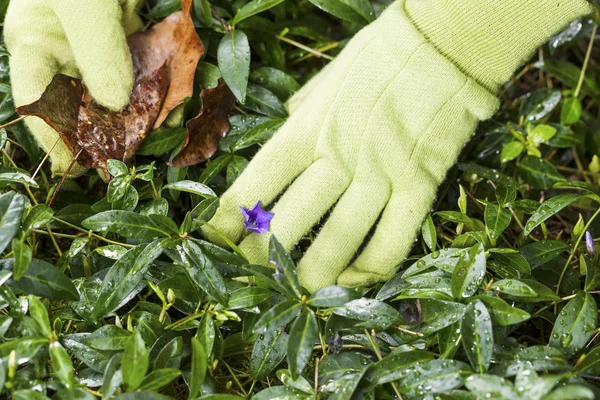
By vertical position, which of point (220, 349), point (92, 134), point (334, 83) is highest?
point (334, 83)

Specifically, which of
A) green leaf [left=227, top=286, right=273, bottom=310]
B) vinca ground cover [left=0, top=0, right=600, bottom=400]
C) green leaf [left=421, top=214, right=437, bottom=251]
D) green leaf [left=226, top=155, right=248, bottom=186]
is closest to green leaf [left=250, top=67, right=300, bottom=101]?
vinca ground cover [left=0, top=0, right=600, bottom=400]

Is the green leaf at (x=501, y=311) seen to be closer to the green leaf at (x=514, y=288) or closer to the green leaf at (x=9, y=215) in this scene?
the green leaf at (x=514, y=288)

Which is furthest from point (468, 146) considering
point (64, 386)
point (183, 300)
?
point (64, 386)

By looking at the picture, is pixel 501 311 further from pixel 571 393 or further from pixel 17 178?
pixel 17 178

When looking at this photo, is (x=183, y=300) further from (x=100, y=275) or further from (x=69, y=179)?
(x=69, y=179)

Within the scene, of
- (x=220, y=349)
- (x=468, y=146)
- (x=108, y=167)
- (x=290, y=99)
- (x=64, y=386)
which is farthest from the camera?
(x=468, y=146)

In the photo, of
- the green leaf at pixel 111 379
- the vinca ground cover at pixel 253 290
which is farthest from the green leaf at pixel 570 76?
the green leaf at pixel 111 379
